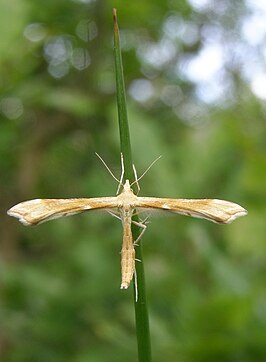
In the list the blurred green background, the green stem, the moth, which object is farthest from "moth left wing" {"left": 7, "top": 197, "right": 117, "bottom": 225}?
the blurred green background

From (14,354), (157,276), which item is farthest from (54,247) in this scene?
(157,276)

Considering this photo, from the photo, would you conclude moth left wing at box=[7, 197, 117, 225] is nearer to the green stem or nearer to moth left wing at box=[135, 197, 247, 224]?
moth left wing at box=[135, 197, 247, 224]

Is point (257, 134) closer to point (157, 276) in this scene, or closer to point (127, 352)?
point (157, 276)

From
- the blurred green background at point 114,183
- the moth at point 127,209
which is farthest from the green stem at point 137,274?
the blurred green background at point 114,183

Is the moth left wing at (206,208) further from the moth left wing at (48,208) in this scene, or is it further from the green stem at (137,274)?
the green stem at (137,274)

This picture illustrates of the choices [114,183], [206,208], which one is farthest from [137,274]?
[114,183]

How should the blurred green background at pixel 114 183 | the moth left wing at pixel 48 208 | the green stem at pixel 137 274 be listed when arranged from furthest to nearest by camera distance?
the blurred green background at pixel 114 183 → the moth left wing at pixel 48 208 → the green stem at pixel 137 274

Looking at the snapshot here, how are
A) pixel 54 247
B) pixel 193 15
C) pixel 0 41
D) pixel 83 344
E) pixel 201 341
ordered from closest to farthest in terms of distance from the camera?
pixel 201 341 < pixel 0 41 < pixel 83 344 < pixel 193 15 < pixel 54 247

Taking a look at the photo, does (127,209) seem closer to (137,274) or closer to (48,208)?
(48,208)
